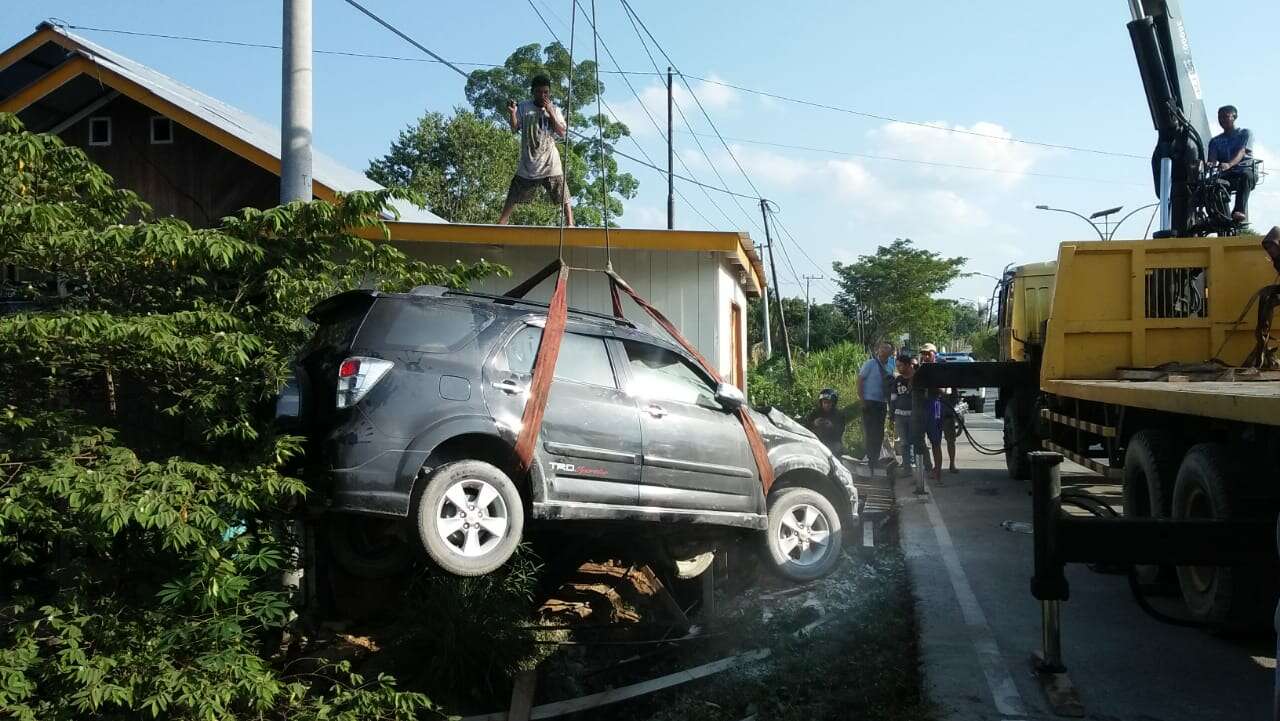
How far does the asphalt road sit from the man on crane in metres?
3.88

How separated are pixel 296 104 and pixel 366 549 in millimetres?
2789

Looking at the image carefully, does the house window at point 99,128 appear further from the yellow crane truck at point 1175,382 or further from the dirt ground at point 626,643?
the yellow crane truck at point 1175,382

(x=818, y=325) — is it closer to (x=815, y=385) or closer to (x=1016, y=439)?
(x=815, y=385)

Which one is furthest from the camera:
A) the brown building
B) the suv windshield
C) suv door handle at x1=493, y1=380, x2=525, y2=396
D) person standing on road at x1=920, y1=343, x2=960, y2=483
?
person standing on road at x1=920, y1=343, x2=960, y2=483

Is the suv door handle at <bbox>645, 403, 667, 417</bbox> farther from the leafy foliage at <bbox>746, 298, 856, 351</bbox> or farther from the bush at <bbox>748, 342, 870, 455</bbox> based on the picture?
the leafy foliage at <bbox>746, 298, 856, 351</bbox>

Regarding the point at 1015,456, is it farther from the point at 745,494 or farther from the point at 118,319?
the point at 118,319

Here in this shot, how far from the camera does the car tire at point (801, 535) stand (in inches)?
293

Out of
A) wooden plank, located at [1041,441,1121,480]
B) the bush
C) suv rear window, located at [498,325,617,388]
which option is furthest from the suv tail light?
the bush

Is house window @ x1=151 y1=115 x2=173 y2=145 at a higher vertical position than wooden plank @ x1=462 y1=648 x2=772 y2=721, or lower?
higher

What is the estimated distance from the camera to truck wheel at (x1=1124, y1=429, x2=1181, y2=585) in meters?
6.60

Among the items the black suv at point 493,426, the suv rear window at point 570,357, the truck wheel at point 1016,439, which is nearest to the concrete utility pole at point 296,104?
the black suv at point 493,426

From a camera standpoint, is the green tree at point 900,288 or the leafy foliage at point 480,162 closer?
the leafy foliage at point 480,162

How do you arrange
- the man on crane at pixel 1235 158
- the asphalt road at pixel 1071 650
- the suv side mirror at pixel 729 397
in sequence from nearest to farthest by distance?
the asphalt road at pixel 1071 650 → the suv side mirror at pixel 729 397 → the man on crane at pixel 1235 158

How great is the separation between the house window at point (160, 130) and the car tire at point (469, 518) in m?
8.66
